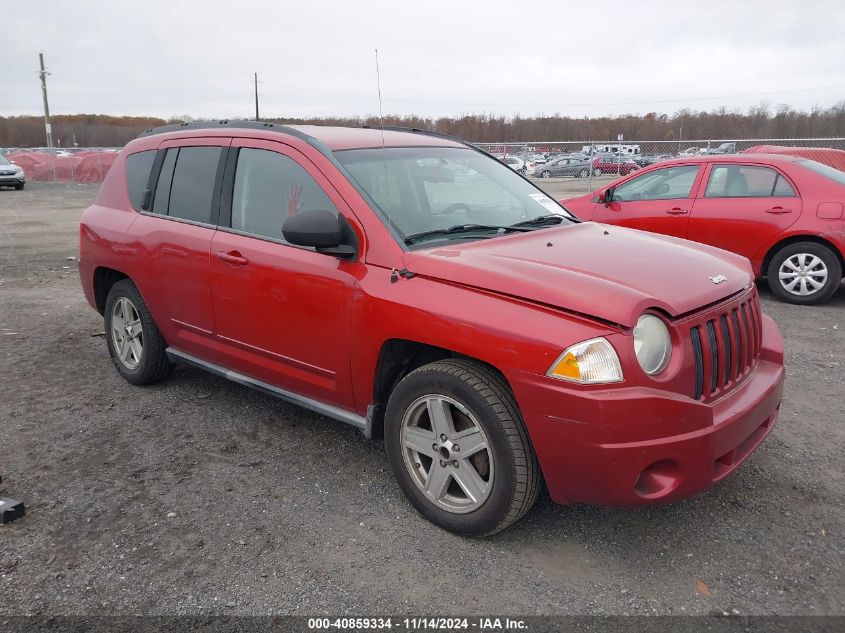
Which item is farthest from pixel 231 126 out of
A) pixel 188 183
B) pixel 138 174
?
pixel 138 174

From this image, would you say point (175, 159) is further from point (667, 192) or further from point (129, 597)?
point (667, 192)

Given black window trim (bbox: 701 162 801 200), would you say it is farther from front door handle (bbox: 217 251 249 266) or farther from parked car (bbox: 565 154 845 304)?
front door handle (bbox: 217 251 249 266)

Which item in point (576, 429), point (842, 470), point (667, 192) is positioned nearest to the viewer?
point (576, 429)

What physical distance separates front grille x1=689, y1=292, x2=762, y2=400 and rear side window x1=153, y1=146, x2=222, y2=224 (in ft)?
9.39

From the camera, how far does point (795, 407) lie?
462 centimetres

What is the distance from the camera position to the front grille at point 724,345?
2.87 meters

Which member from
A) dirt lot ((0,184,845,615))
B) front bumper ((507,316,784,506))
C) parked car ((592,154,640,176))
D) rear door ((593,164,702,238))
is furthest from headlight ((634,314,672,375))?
parked car ((592,154,640,176))

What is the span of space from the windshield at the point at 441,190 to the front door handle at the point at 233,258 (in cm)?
81

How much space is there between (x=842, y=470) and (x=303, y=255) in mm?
3111

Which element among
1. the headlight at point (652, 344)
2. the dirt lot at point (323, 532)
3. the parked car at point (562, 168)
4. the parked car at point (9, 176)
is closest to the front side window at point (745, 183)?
the dirt lot at point (323, 532)

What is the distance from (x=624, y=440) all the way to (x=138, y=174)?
12.9 ft

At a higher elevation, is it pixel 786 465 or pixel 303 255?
pixel 303 255

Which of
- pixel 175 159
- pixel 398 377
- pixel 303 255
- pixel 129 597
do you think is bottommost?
pixel 129 597

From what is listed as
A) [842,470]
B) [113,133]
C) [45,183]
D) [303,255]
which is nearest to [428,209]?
[303,255]
